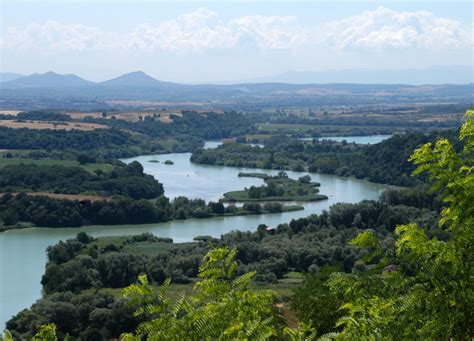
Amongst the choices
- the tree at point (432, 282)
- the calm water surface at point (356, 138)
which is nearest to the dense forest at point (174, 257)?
the tree at point (432, 282)

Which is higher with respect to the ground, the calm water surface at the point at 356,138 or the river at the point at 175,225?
the river at the point at 175,225

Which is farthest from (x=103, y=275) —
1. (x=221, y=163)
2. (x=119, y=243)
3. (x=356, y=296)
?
(x=221, y=163)

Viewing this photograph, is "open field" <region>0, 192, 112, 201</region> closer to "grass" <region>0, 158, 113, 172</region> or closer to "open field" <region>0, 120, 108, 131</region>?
"grass" <region>0, 158, 113, 172</region>

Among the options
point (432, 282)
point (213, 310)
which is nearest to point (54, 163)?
point (213, 310)

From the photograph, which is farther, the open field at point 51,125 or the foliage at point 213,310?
the open field at point 51,125

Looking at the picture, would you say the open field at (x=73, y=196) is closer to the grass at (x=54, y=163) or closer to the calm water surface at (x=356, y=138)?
the grass at (x=54, y=163)

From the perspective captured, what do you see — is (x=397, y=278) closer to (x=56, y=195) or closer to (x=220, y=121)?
(x=56, y=195)

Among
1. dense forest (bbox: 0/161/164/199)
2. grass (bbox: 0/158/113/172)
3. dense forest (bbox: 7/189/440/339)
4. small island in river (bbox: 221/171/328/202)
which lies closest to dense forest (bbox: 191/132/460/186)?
small island in river (bbox: 221/171/328/202)
